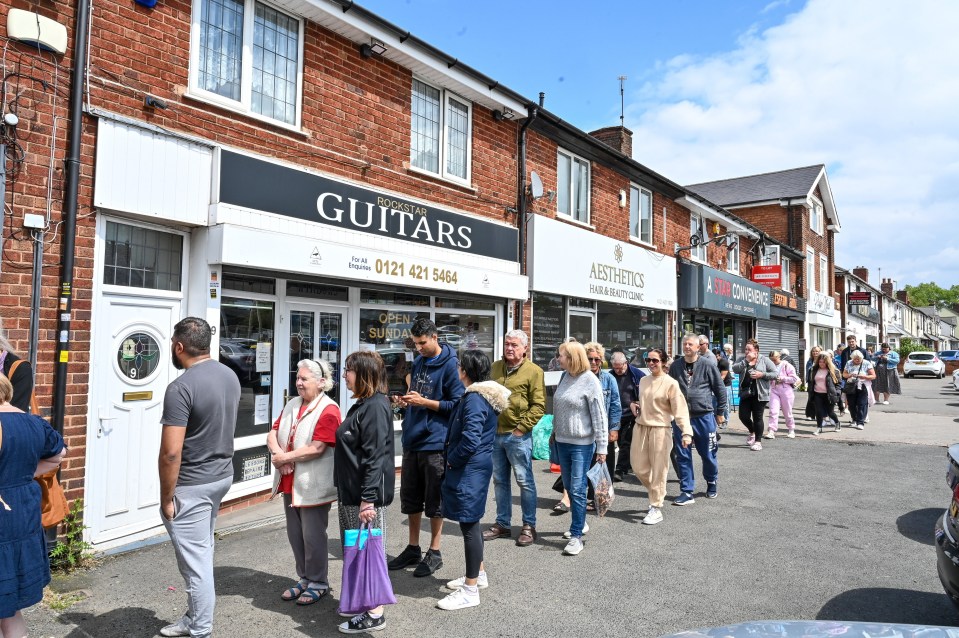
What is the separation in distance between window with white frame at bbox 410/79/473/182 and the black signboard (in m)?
0.74

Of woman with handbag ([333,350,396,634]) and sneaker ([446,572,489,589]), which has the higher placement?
woman with handbag ([333,350,396,634])

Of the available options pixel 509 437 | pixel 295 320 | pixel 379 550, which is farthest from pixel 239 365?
pixel 379 550

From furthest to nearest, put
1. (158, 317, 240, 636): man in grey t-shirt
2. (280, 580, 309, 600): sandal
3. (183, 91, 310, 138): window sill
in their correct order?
(183, 91, 310, 138): window sill → (280, 580, 309, 600): sandal → (158, 317, 240, 636): man in grey t-shirt

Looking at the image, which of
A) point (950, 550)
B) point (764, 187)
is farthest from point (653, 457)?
point (764, 187)

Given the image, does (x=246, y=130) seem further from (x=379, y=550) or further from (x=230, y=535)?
(x=379, y=550)

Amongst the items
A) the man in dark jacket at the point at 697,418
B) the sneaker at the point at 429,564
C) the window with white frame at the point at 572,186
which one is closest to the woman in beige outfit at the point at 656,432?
the man in dark jacket at the point at 697,418

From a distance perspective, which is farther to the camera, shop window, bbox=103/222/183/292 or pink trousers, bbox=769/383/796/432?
pink trousers, bbox=769/383/796/432

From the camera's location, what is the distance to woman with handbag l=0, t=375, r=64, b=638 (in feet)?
9.29

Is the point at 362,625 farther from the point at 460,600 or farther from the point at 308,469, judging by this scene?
the point at 308,469

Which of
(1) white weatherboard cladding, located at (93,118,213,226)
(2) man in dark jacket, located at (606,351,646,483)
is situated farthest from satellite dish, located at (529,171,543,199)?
(1) white weatherboard cladding, located at (93,118,213,226)

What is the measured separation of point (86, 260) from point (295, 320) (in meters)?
2.27

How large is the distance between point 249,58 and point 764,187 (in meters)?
26.6


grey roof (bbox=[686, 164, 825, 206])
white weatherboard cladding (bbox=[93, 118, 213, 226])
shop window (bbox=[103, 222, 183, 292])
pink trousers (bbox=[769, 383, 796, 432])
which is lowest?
pink trousers (bbox=[769, 383, 796, 432])

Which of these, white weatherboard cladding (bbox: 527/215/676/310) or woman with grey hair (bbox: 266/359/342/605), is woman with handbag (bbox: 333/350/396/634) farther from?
white weatherboard cladding (bbox: 527/215/676/310)
